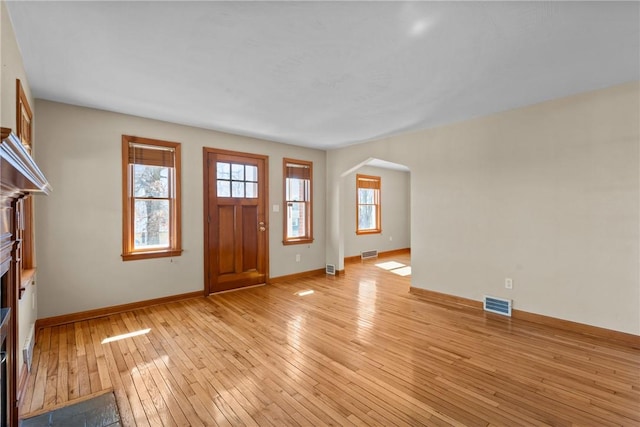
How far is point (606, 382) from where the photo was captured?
227 centimetres

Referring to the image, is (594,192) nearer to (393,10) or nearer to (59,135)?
(393,10)

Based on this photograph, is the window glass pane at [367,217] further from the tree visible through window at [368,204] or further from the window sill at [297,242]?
the window sill at [297,242]

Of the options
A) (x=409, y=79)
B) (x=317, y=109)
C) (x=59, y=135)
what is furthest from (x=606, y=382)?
(x=59, y=135)

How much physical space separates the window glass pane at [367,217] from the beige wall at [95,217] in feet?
14.1

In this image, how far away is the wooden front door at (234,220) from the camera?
4.55 m

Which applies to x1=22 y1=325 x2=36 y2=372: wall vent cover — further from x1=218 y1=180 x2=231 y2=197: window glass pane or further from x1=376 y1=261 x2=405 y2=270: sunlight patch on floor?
x1=376 y1=261 x2=405 y2=270: sunlight patch on floor

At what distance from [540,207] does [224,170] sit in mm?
4267

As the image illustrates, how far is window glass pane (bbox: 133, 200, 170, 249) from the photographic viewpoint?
3939 mm

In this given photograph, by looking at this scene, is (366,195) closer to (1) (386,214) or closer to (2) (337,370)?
(1) (386,214)

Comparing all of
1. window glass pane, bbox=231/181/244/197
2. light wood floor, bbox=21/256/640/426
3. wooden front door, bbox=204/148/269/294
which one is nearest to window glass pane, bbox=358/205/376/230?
wooden front door, bbox=204/148/269/294

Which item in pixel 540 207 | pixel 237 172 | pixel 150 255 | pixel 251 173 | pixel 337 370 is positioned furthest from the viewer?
pixel 251 173

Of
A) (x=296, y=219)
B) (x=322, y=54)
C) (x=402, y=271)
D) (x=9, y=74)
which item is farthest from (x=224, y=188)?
(x=402, y=271)

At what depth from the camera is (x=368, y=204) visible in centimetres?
790

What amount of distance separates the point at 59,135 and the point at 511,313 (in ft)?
18.5
